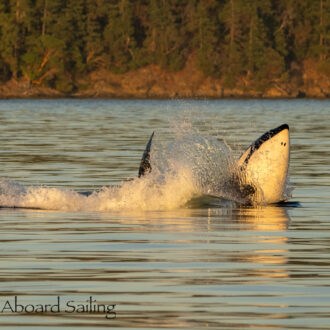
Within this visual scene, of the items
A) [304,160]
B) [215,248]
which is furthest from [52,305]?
[304,160]

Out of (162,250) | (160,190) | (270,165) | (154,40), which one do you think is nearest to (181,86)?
(154,40)

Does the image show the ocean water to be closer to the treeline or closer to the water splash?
the water splash

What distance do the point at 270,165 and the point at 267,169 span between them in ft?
0.29

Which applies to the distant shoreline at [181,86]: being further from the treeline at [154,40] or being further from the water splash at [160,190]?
the water splash at [160,190]

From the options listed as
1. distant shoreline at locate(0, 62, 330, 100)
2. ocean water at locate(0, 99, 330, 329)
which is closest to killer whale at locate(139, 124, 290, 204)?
ocean water at locate(0, 99, 330, 329)

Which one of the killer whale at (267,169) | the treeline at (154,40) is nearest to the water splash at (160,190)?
the killer whale at (267,169)

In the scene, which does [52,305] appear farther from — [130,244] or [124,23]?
[124,23]

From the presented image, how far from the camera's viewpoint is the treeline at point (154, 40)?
136250 millimetres

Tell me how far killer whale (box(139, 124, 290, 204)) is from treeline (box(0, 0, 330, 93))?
113 metres

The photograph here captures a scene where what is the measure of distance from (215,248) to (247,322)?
454 cm

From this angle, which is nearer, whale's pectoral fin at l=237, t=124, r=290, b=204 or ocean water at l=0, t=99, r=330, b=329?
ocean water at l=0, t=99, r=330, b=329

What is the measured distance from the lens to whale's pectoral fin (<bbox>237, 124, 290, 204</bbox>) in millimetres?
20859

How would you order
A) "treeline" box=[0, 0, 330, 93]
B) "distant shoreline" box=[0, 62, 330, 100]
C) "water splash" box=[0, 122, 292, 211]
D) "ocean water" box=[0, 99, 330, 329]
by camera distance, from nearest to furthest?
"ocean water" box=[0, 99, 330, 329] < "water splash" box=[0, 122, 292, 211] < "distant shoreline" box=[0, 62, 330, 100] < "treeline" box=[0, 0, 330, 93]

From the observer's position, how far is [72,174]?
26.8 meters
